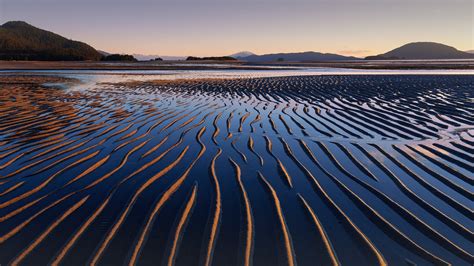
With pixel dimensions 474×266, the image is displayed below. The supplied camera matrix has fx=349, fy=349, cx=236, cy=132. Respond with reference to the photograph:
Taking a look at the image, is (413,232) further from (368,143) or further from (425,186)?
(368,143)

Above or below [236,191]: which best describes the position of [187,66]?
below

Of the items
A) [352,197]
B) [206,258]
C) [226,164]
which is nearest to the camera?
[206,258]

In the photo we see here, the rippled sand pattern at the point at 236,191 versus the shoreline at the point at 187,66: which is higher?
the rippled sand pattern at the point at 236,191

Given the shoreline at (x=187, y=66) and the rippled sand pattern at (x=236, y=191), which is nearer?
the rippled sand pattern at (x=236, y=191)

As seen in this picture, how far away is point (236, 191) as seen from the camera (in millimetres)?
4684

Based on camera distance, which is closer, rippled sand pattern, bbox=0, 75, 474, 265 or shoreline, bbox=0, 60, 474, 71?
rippled sand pattern, bbox=0, 75, 474, 265

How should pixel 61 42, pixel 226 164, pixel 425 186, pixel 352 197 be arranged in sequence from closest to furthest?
pixel 352 197 → pixel 425 186 → pixel 226 164 → pixel 61 42

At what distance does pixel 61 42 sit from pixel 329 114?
167671mm

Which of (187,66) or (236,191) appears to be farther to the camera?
(187,66)

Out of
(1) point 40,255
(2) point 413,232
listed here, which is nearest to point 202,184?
(1) point 40,255

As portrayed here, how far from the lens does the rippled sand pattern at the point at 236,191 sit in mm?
3268

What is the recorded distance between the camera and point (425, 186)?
4.86 m

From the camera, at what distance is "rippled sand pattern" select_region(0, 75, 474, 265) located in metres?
3.27

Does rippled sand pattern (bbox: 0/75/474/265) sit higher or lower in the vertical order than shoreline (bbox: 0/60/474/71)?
higher
